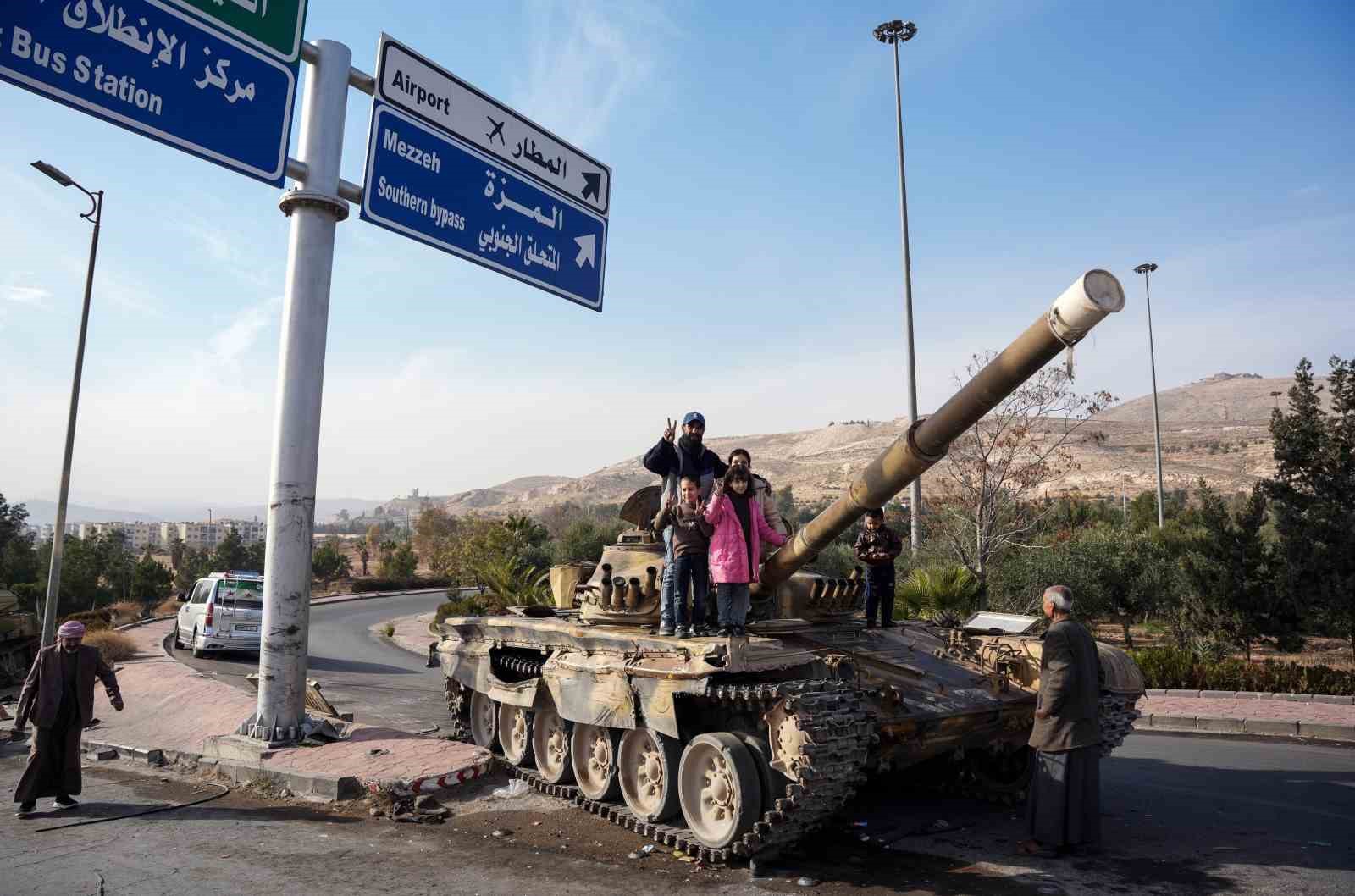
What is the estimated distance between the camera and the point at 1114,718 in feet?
23.9

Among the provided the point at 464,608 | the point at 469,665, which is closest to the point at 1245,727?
the point at 469,665

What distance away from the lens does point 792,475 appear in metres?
87.4

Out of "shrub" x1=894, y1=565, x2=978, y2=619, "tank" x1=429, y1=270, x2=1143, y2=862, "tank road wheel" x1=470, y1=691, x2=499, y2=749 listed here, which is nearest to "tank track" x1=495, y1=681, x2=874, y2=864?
"tank" x1=429, y1=270, x2=1143, y2=862

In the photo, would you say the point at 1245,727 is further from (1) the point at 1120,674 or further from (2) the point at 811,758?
(2) the point at 811,758

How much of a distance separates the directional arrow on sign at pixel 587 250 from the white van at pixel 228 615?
11.4m

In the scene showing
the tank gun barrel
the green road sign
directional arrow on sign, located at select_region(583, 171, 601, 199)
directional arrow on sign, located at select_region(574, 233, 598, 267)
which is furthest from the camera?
Answer: directional arrow on sign, located at select_region(583, 171, 601, 199)

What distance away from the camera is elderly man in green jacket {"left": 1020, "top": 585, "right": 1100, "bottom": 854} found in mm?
6238

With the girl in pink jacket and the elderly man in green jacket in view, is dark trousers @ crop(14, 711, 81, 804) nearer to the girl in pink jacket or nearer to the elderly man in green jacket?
the girl in pink jacket

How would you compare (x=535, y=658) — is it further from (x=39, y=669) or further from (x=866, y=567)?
(x=39, y=669)

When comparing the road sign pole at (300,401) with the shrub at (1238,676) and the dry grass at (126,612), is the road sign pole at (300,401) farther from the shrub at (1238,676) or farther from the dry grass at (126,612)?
the dry grass at (126,612)

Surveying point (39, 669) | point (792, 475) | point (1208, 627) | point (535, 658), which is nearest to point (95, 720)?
point (39, 669)

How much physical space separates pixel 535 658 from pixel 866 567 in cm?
338

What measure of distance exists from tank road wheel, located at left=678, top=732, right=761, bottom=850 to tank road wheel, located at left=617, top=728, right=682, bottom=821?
124mm

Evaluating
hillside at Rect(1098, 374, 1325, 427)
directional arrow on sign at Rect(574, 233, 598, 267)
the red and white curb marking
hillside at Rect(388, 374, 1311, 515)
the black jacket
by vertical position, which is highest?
hillside at Rect(1098, 374, 1325, 427)
